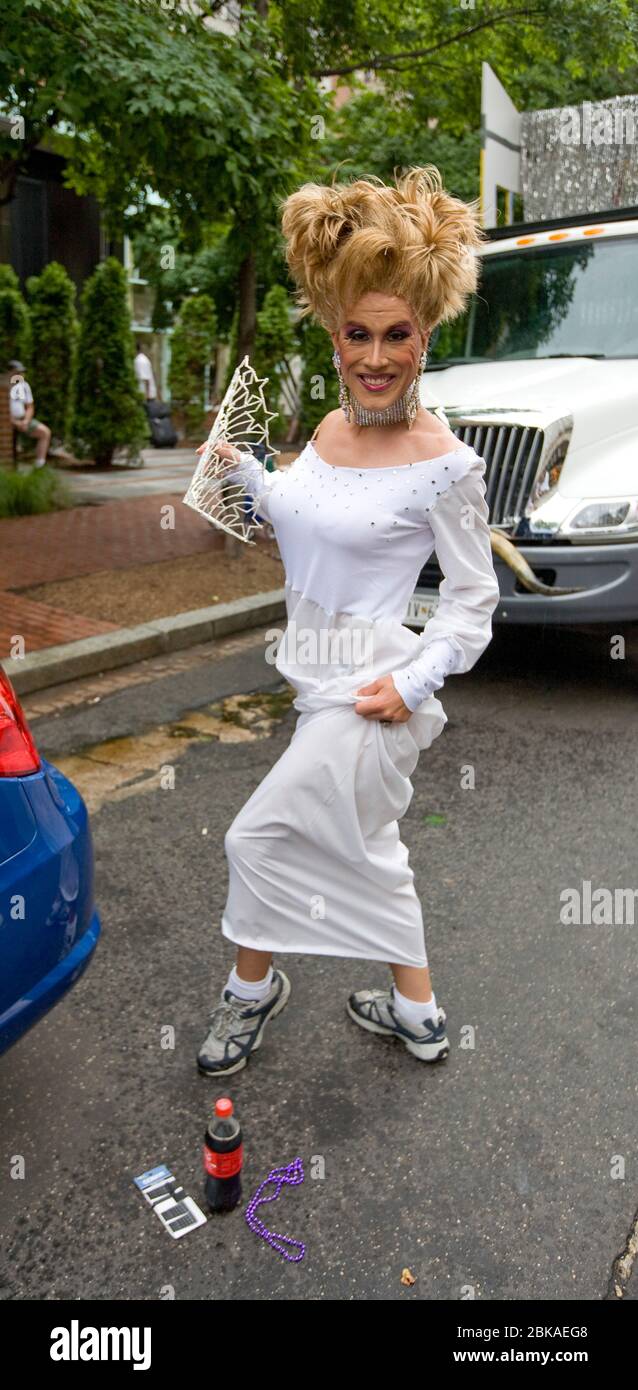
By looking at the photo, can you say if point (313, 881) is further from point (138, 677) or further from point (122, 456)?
point (122, 456)

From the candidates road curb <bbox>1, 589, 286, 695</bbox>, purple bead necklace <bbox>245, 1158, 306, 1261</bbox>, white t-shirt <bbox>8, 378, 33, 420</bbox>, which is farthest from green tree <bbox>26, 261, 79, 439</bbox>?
→ purple bead necklace <bbox>245, 1158, 306, 1261</bbox>

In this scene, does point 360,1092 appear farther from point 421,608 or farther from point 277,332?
point 277,332

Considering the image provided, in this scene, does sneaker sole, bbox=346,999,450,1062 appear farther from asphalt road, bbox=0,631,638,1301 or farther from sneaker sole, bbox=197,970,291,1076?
sneaker sole, bbox=197,970,291,1076

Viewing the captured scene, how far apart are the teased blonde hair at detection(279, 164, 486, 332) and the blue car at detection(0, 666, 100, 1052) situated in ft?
3.80

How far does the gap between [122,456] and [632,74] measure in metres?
8.30

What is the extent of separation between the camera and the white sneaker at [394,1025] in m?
2.97

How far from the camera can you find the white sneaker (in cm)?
297

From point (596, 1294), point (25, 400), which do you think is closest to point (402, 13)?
point (25, 400)

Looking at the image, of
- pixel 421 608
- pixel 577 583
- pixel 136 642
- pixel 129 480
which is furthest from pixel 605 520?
pixel 129 480

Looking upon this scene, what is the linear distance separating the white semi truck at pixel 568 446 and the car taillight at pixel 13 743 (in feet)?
10.4

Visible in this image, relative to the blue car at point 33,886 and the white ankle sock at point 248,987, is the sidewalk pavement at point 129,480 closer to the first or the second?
the white ankle sock at point 248,987

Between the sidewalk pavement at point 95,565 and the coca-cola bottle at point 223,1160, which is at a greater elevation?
the sidewalk pavement at point 95,565

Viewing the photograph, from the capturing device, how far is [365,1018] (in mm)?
3111

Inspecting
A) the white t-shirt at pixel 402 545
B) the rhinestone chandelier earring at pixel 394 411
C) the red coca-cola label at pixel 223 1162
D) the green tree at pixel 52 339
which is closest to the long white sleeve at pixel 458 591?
the white t-shirt at pixel 402 545
